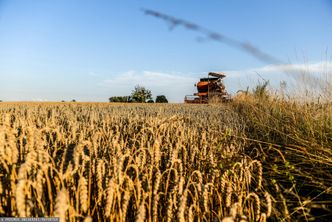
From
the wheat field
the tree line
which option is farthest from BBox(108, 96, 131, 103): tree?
the wheat field

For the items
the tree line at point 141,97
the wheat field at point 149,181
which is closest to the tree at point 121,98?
the tree line at point 141,97

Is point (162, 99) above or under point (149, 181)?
above

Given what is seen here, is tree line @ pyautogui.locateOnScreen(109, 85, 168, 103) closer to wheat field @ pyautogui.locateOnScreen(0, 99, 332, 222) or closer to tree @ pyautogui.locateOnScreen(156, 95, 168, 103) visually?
tree @ pyautogui.locateOnScreen(156, 95, 168, 103)

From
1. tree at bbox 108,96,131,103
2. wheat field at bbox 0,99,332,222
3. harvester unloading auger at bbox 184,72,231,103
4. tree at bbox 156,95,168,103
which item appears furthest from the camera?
tree at bbox 156,95,168,103

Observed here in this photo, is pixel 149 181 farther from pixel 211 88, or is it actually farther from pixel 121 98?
pixel 121 98

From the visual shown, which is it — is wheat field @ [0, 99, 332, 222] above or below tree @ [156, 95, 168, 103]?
below

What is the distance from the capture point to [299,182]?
109 inches

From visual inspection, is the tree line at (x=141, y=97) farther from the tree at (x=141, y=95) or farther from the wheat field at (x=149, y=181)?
the wheat field at (x=149, y=181)

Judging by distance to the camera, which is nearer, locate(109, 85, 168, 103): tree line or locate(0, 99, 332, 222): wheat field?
locate(0, 99, 332, 222): wheat field

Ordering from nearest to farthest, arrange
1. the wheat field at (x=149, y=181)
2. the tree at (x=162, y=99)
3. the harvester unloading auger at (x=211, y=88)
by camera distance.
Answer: the wheat field at (x=149, y=181)
the harvester unloading auger at (x=211, y=88)
the tree at (x=162, y=99)

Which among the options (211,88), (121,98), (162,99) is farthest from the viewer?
(121,98)

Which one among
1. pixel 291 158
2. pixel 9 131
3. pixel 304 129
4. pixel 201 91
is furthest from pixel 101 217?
pixel 201 91

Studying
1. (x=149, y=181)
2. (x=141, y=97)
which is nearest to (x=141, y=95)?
(x=141, y=97)

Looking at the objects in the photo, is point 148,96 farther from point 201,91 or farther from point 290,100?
point 290,100
